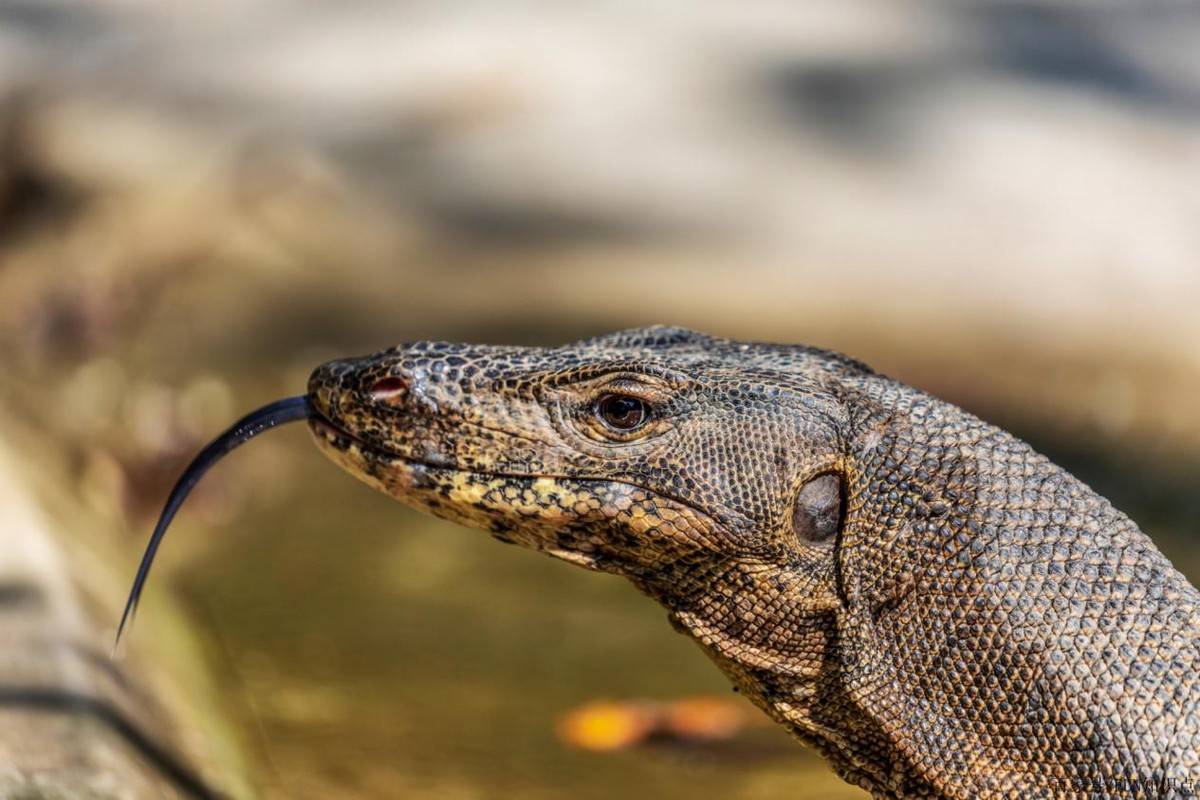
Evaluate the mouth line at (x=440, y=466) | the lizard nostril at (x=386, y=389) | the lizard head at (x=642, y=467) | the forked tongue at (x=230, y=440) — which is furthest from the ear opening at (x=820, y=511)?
the forked tongue at (x=230, y=440)

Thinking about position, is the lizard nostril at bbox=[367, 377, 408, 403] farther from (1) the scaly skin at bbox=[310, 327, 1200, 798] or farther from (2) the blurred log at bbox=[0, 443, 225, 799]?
(2) the blurred log at bbox=[0, 443, 225, 799]

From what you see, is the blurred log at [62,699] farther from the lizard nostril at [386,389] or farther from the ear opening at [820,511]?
the ear opening at [820,511]

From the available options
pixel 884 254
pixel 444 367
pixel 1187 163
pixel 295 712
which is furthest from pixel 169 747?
pixel 1187 163

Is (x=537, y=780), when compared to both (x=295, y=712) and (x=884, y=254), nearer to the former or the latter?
(x=295, y=712)

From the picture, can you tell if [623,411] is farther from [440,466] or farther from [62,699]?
[62,699]

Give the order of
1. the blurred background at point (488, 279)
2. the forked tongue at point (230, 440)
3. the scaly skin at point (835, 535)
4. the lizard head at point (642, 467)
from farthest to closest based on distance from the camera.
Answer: the blurred background at point (488, 279) → the forked tongue at point (230, 440) → the lizard head at point (642, 467) → the scaly skin at point (835, 535)

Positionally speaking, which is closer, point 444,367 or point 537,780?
point 444,367
